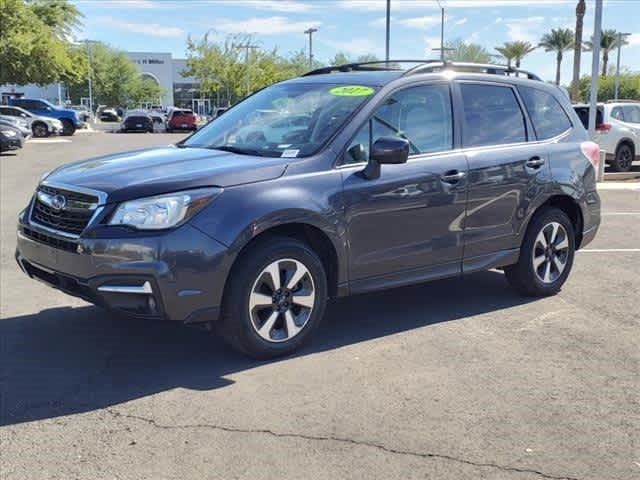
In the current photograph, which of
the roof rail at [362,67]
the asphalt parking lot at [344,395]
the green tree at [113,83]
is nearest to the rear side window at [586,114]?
the asphalt parking lot at [344,395]

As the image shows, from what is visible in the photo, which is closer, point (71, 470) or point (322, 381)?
point (71, 470)

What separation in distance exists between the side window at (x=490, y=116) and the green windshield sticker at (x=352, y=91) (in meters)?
0.90

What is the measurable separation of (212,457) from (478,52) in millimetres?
56580

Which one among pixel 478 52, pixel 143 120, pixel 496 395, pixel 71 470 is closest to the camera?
pixel 71 470

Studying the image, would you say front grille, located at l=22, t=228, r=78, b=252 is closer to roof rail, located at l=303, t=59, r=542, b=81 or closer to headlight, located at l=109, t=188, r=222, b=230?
headlight, located at l=109, t=188, r=222, b=230

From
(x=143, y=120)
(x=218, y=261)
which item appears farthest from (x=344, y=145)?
(x=143, y=120)

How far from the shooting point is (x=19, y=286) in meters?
6.51

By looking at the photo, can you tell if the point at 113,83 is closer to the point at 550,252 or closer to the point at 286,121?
the point at 550,252

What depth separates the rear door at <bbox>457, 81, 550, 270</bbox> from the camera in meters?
5.61

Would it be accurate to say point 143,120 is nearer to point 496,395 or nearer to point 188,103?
point 496,395

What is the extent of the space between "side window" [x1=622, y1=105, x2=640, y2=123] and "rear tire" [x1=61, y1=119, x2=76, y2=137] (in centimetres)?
2960

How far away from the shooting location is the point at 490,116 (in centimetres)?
589

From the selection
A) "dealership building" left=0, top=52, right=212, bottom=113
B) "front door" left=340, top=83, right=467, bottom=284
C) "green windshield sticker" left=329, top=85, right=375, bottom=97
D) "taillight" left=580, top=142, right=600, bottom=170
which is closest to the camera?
"front door" left=340, top=83, right=467, bottom=284

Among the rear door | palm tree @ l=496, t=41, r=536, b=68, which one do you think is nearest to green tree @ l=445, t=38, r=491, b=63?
palm tree @ l=496, t=41, r=536, b=68
